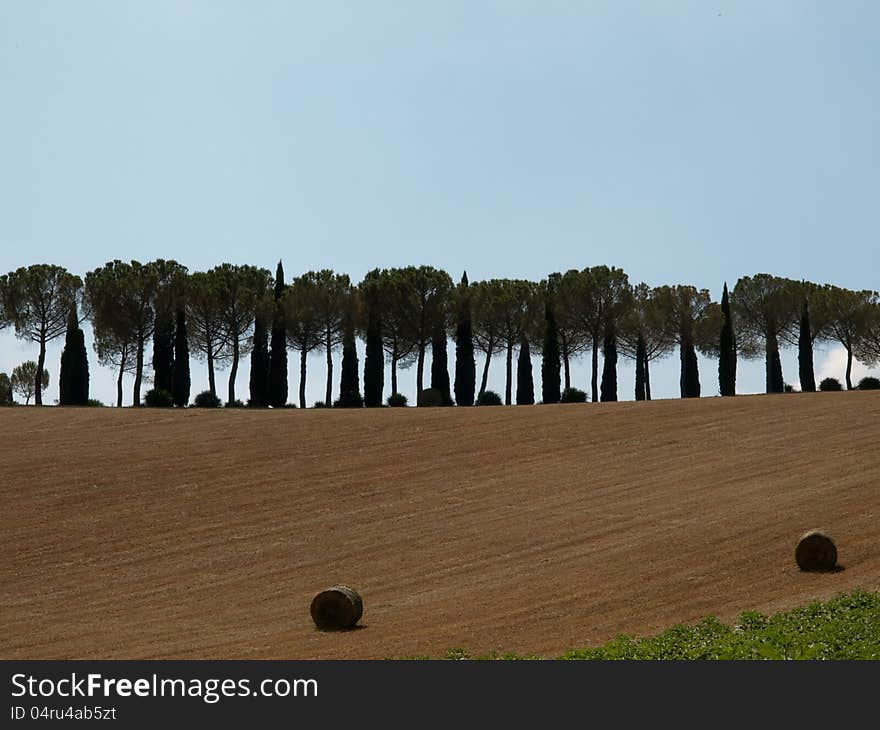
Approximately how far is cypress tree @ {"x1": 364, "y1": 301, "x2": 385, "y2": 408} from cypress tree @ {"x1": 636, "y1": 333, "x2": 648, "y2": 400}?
16.8m

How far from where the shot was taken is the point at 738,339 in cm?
7606

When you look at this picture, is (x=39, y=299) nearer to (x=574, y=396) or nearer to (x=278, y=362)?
(x=278, y=362)

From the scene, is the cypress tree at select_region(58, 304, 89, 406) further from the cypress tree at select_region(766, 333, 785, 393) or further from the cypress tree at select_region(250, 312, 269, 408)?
the cypress tree at select_region(766, 333, 785, 393)

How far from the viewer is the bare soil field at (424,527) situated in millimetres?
19156

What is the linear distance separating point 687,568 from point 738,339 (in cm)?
5657

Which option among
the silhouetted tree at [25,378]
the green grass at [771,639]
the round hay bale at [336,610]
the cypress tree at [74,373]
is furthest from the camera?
the silhouetted tree at [25,378]

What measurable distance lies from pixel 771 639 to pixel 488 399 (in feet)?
169

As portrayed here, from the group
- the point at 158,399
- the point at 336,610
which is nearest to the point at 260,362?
the point at 158,399

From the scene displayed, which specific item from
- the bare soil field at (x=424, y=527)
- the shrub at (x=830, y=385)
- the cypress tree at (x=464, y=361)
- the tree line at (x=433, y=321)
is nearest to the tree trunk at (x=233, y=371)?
the tree line at (x=433, y=321)

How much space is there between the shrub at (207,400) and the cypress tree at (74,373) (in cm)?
759

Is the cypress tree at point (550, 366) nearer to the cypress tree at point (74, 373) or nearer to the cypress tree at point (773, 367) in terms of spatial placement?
the cypress tree at point (773, 367)

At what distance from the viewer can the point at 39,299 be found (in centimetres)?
7319

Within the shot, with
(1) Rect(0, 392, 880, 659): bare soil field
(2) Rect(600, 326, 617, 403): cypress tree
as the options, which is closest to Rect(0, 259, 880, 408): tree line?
(2) Rect(600, 326, 617, 403): cypress tree
